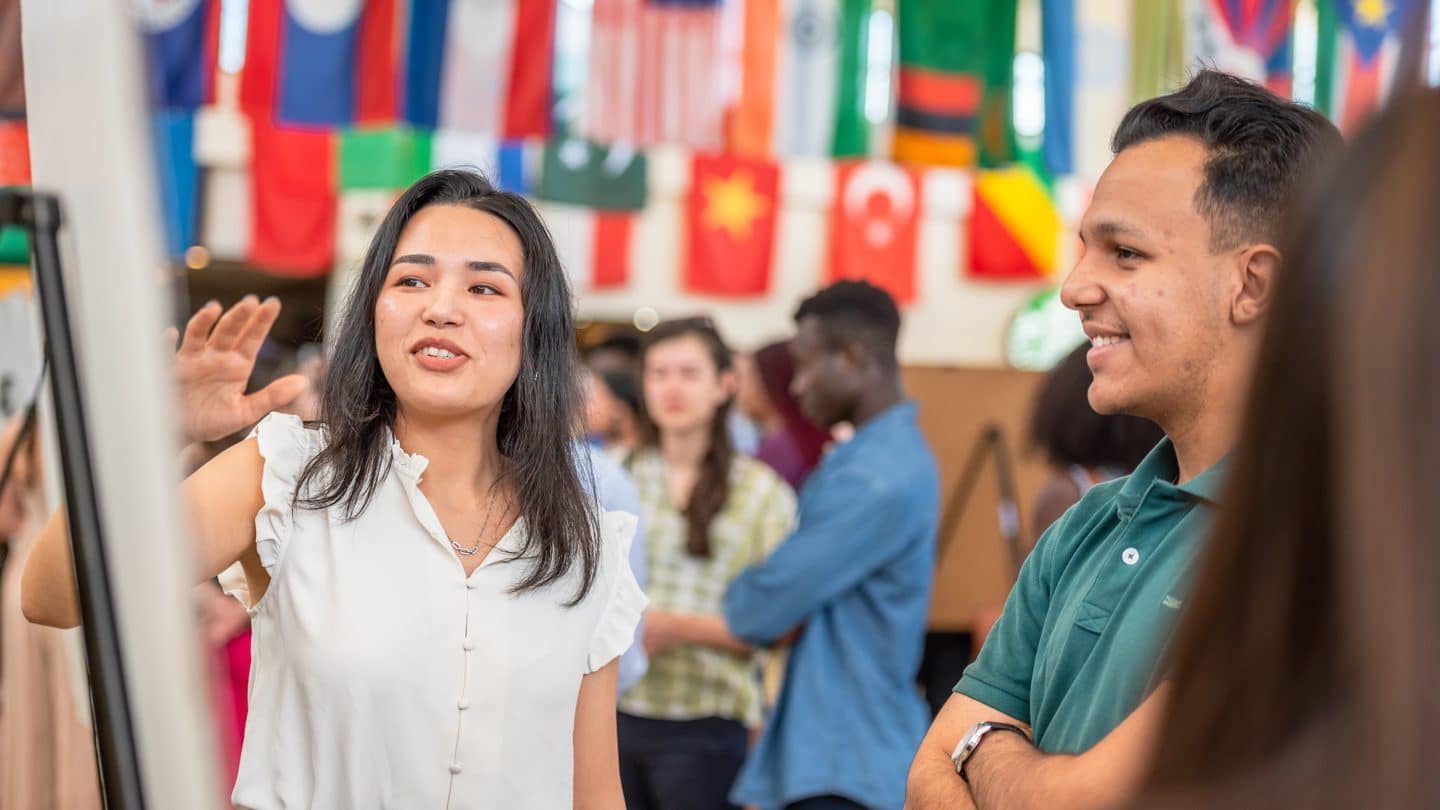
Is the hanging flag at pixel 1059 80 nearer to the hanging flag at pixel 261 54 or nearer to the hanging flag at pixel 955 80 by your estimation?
the hanging flag at pixel 955 80

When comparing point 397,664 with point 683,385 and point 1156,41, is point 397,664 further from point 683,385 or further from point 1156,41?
point 1156,41

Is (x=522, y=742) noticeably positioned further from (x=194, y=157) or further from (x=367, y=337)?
(x=194, y=157)

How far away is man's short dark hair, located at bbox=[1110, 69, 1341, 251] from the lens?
1603mm

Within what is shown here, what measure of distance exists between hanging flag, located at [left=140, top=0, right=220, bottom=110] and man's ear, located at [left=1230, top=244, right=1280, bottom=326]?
272 inches

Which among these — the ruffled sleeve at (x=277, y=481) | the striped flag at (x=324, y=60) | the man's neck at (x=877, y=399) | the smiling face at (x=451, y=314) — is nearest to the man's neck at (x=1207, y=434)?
the smiling face at (x=451, y=314)

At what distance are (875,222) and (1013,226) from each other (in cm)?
106

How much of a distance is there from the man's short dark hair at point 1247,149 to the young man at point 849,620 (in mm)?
1779

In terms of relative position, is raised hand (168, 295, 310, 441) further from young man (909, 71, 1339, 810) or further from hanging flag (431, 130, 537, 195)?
hanging flag (431, 130, 537, 195)

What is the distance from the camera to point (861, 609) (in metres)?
3.43

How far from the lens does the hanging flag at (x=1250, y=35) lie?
833 cm

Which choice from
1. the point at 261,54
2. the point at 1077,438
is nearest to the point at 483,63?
the point at 261,54

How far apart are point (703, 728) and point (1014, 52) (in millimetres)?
6187

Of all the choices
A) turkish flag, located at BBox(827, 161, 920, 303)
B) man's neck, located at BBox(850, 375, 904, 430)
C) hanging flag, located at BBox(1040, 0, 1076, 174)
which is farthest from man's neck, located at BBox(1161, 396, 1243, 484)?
turkish flag, located at BBox(827, 161, 920, 303)

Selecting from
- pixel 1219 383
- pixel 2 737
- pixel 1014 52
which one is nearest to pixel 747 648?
pixel 2 737
